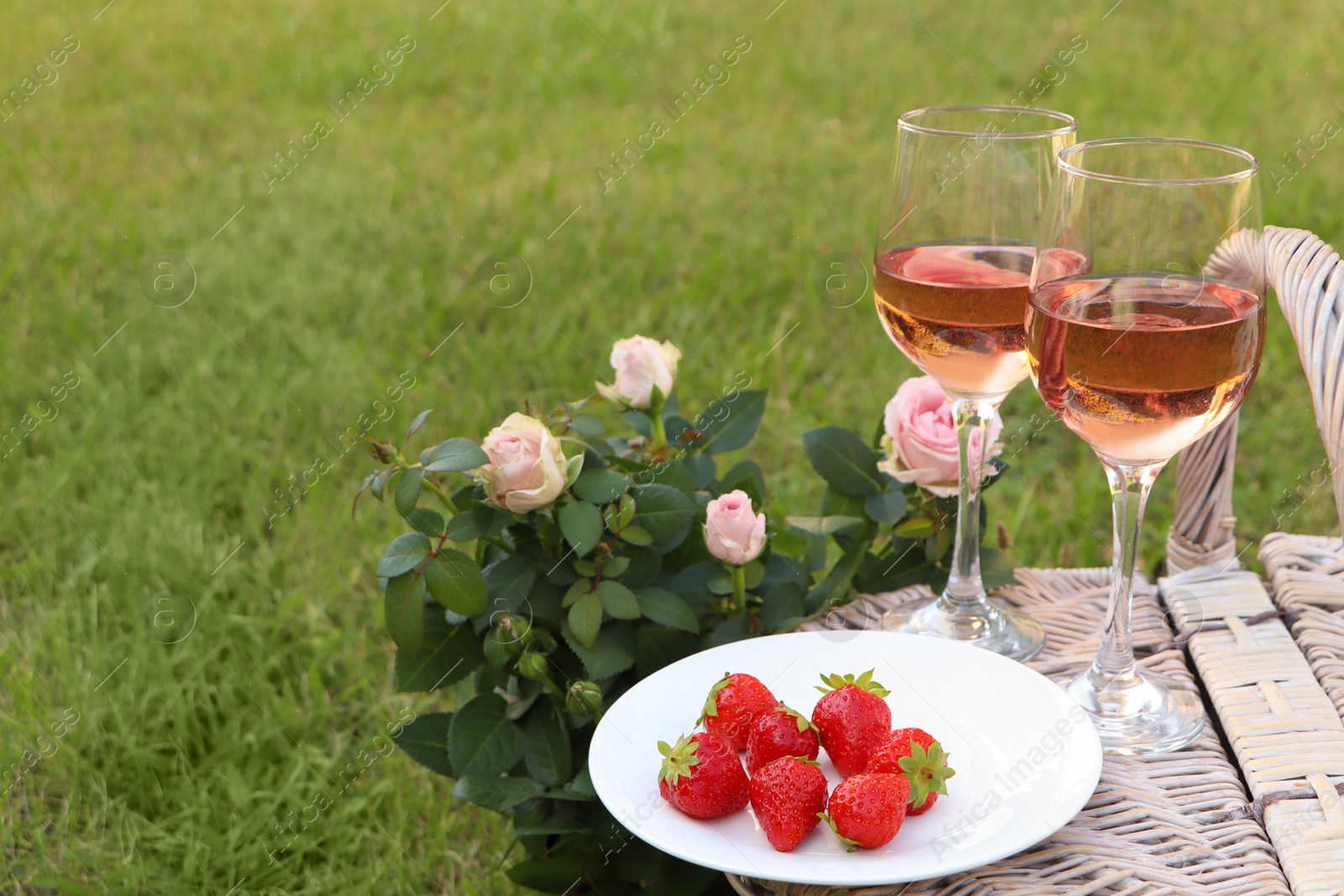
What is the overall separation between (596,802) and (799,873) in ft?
2.00

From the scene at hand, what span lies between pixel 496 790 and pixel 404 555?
275 mm

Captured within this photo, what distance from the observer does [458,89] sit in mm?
4266

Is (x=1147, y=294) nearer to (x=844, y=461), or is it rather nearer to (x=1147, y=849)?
(x=1147, y=849)

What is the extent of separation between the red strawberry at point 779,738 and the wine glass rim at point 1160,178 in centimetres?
46


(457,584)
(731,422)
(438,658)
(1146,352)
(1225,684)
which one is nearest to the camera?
(1146,352)

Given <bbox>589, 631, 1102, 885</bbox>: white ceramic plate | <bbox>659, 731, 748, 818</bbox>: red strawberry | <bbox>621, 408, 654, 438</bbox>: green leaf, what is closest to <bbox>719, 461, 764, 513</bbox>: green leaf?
<bbox>621, 408, 654, 438</bbox>: green leaf

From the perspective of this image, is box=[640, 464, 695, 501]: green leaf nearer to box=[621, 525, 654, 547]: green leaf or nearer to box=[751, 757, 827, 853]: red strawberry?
box=[621, 525, 654, 547]: green leaf

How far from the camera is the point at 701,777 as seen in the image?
88 cm

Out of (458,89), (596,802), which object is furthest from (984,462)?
→ (458,89)

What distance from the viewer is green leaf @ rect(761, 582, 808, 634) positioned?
1346mm

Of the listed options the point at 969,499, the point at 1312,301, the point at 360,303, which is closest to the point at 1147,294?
the point at 1312,301

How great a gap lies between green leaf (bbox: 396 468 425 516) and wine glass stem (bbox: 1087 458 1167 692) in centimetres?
62

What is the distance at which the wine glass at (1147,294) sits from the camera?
2.76ft

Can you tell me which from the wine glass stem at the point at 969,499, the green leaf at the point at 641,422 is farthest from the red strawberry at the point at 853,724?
the green leaf at the point at 641,422
